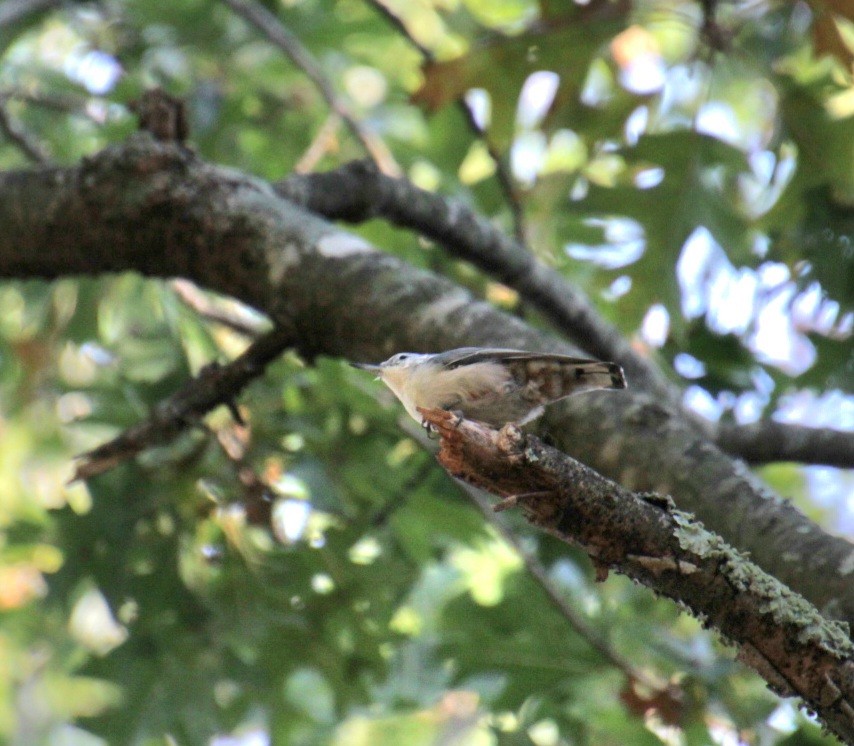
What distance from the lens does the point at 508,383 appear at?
216 centimetres

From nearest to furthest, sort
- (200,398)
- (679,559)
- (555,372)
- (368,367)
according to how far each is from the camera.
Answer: (679,559) → (555,372) → (368,367) → (200,398)

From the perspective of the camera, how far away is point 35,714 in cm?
749

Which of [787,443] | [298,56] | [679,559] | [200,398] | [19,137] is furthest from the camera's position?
[19,137]

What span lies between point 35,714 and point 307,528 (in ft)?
15.9

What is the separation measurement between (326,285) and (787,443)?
1.45 metres

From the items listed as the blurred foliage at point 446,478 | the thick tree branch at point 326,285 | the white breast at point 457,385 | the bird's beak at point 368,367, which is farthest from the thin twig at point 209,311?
the white breast at point 457,385

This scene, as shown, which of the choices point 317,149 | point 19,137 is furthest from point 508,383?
point 19,137

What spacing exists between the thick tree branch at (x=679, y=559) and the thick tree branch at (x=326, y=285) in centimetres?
38

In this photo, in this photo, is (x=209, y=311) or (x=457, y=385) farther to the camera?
(x=209, y=311)

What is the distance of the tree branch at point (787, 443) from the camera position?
3141mm

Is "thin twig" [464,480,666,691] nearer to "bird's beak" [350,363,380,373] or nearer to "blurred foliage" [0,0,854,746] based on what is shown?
"blurred foliage" [0,0,854,746]

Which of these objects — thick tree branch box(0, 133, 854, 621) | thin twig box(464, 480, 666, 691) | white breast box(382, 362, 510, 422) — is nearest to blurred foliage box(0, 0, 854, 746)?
thin twig box(464, 480, 666, 691)

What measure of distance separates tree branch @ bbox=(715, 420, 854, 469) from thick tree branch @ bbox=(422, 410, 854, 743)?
1.43m

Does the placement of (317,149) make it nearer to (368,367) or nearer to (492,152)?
(492,152)
